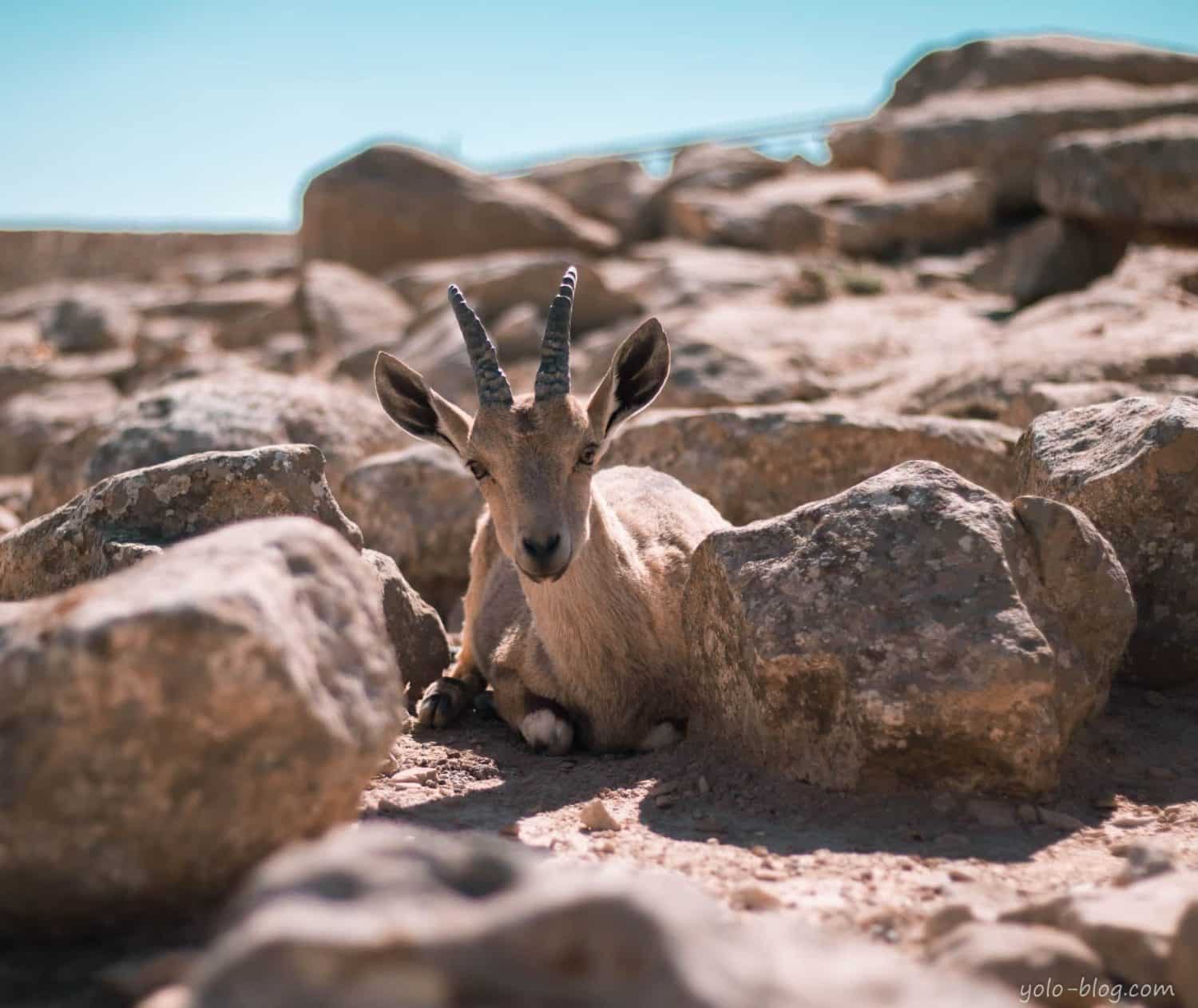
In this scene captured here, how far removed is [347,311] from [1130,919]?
1523 cm

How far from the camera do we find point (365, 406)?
33.7ft

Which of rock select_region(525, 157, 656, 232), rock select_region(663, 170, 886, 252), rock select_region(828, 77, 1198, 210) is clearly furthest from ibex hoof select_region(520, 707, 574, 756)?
rock select_region(525, 157, 656, 232)

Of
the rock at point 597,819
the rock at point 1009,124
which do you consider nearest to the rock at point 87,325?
the rock at point 1009,124

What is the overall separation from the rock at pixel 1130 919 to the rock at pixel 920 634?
3.78 ft

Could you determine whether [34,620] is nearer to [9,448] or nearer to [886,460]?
[886,460]

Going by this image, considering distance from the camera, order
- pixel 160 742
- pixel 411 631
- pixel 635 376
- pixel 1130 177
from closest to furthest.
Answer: pixel 160 742
pixel 635 376
pixel 411 631
pixel 1130 177

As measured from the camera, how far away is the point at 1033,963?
295 cm

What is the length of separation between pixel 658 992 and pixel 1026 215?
17.1m

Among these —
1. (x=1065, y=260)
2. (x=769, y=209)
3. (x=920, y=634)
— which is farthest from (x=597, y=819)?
(x=769, y=209)

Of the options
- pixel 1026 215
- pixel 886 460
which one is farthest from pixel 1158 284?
pixel 1026 215

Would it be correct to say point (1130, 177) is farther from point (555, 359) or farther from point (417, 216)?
point (417, 216)

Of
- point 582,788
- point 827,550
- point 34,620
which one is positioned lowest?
point 582,788

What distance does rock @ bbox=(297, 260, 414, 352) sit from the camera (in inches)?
658

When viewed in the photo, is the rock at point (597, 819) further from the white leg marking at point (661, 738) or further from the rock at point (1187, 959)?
the rock at point (1187, 959)
